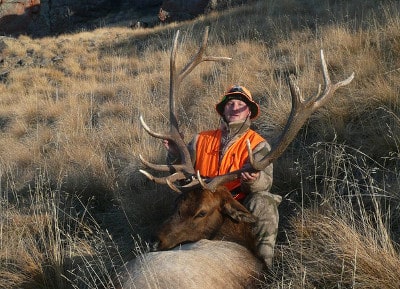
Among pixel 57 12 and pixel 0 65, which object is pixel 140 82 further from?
pixel 57 12

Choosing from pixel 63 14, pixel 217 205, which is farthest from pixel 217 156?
pixel 63 14

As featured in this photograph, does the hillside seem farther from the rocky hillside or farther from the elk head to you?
the rocky hillside

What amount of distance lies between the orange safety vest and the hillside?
0.60 m

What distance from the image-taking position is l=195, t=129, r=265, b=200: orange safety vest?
15.5 feet

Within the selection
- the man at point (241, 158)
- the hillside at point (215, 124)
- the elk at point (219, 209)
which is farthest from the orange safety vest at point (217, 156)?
the hillside at point (215, 124)

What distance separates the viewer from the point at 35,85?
1394 cm

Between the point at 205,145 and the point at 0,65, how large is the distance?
15980 mm

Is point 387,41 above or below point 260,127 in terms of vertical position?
above

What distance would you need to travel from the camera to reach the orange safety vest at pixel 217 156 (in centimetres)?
473

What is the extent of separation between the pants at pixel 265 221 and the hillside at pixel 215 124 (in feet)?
0.41

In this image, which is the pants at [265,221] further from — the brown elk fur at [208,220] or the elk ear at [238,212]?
the elk ear at [238,212]

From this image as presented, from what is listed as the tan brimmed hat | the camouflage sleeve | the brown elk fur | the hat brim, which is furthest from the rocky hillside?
the brown elk fur

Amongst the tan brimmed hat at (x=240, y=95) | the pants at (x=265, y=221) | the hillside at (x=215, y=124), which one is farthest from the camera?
the tan brimmed hat at (x=240, y=95)

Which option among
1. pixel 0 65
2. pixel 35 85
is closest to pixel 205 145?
pixel 35 85
